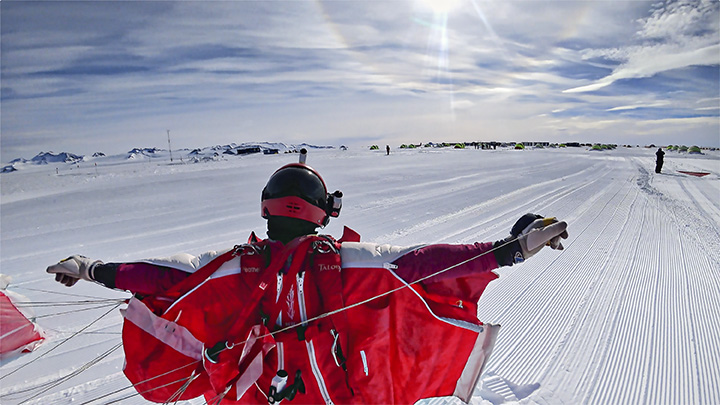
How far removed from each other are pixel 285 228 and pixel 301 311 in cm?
44

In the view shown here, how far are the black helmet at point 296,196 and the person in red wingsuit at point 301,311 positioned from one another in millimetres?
161

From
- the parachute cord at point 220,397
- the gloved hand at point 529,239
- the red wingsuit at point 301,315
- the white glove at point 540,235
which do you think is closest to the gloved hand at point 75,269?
the red wingsuit at point 301,315

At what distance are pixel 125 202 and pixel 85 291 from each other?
6.06 meters

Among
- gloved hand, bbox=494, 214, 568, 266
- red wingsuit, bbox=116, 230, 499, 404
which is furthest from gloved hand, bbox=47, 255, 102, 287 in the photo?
gloved hand, bbox=494, 214, 568, 266

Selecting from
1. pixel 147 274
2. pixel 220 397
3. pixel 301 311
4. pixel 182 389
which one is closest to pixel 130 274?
pixel 147 274

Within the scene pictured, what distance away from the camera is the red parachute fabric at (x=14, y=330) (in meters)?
2.71

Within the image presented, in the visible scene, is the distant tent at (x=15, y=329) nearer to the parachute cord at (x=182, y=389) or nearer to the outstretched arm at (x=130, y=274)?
the outstretched arm at (x=130, y=274)

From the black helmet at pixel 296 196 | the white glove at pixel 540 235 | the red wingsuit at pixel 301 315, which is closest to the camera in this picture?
the white glove at pixel 540 235

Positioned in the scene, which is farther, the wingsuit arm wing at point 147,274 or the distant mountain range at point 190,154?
the distant mountain range at point 190,154

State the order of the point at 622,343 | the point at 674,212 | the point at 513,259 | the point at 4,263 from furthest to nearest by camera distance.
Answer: the point at 674,212 < the point at 4,263 < the point at 622,343 < the point at 513,259

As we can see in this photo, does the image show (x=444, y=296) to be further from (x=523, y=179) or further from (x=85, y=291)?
(x=523, y=179)

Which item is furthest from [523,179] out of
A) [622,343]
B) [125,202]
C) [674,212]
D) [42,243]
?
[42,243]

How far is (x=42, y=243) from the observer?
6.10 meters

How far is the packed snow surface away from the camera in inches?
104
